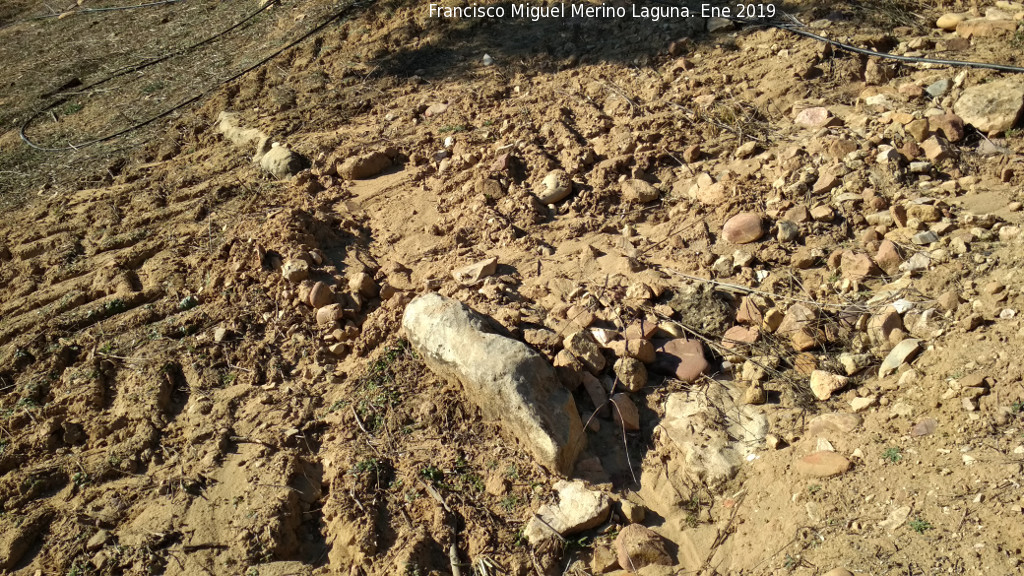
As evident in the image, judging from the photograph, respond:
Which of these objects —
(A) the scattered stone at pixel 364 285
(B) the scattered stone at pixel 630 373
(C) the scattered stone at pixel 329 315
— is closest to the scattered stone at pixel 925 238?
(B) the scattered stone at pixel 630 373

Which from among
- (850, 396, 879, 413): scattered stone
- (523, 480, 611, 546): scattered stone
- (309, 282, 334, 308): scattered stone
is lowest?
(523, 480, 611, 546): scattered stone

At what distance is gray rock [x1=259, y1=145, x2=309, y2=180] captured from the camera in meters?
4.82

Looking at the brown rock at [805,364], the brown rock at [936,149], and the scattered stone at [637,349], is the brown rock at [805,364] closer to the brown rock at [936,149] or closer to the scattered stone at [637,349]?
the scattered stone at [637,349]

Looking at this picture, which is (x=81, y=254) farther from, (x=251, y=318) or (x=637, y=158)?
(x=637, y=158)

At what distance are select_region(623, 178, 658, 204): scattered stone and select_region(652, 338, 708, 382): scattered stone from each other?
3.46 feet

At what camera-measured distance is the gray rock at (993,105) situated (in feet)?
13.2

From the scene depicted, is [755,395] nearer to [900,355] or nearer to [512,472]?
[900,355]

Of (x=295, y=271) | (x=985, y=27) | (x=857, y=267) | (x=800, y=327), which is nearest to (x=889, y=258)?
(x=857, y=267)

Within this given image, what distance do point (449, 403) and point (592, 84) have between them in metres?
2.67

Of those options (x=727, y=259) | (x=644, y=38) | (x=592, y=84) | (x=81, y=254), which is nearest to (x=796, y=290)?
(x=727, y=259)

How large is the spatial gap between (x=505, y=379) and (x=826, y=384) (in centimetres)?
130

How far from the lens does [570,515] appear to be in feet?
9.75

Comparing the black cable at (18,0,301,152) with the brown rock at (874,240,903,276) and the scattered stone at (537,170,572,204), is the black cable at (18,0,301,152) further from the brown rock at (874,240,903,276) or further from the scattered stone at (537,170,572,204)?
the brown rock at (874,240,903,276)

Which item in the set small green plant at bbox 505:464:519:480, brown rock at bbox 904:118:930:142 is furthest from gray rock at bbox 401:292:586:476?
brown rock at bbox 904:118:930:142
